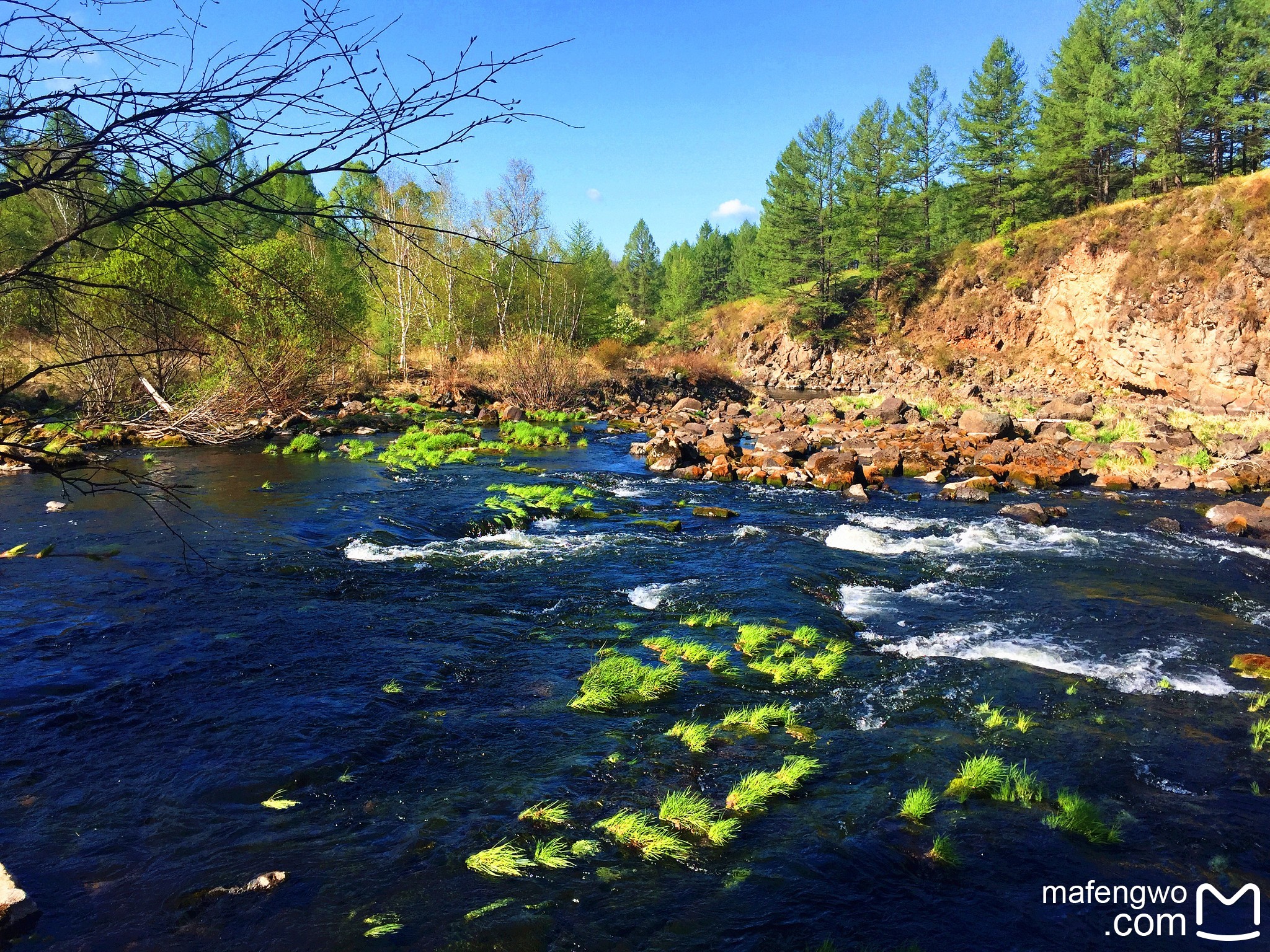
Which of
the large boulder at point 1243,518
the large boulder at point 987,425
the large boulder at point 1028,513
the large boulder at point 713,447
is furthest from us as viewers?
the large boulder at point 987,425

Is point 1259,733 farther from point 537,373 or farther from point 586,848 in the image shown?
point 537,373

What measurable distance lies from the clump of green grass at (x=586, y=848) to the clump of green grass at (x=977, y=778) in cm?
309

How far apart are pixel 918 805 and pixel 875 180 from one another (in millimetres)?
62166

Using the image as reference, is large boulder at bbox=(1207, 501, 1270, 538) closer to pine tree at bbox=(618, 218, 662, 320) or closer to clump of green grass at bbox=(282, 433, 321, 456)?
clump of green grass at bbox=(282, 433, 321, 456)

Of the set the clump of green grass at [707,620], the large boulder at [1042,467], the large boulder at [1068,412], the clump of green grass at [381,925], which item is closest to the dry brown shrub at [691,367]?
the large boulder at [1068,412]

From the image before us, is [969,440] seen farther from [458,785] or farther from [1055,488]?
[458,785]

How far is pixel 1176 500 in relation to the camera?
710 inches

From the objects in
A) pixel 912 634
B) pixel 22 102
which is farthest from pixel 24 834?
pixel 912 634

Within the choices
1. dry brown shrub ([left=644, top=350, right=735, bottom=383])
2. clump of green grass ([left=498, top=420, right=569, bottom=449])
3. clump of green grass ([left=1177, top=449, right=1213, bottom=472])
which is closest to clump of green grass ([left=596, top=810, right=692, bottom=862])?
clump of green grass ([left=1177, top=449, right=1213, bottom=472])

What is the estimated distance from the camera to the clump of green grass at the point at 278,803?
19.2 ft

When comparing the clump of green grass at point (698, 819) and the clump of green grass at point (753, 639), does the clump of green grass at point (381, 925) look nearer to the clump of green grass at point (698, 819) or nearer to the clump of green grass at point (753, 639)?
the clump of green grass at point (698, 819)

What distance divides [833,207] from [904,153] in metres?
6.70

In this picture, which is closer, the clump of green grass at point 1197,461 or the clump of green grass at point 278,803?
the clump of green grass at point 278,803

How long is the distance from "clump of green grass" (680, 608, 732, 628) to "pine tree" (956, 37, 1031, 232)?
5374 cm
